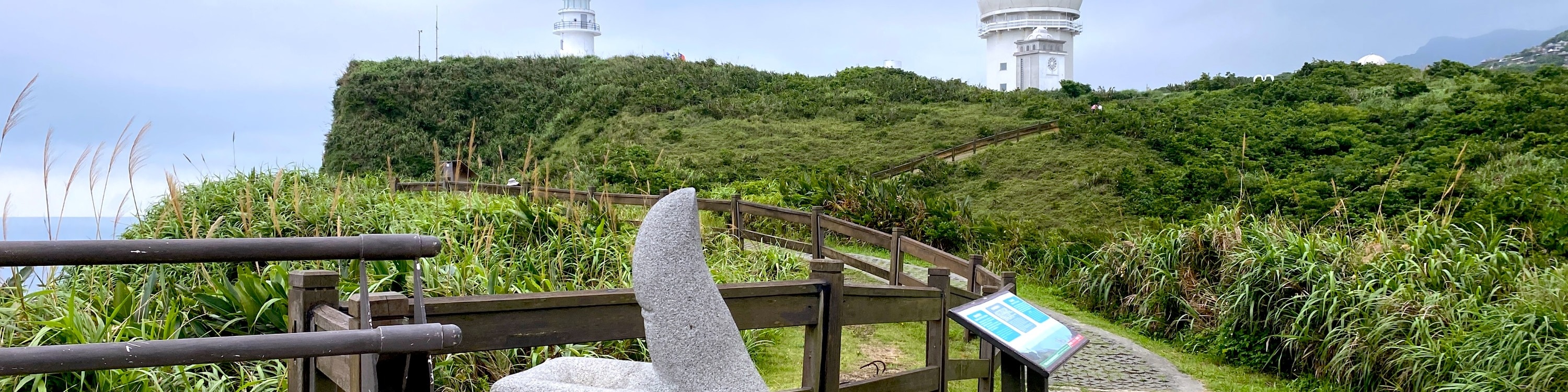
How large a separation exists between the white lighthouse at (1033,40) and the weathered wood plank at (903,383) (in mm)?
46381

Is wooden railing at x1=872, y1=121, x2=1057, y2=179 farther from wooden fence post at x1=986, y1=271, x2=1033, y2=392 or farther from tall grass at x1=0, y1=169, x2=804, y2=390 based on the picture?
wooden fence post at x1=986, y1=271, x2=1033, y2=392

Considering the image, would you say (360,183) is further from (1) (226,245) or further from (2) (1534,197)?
(2) (1534,197)

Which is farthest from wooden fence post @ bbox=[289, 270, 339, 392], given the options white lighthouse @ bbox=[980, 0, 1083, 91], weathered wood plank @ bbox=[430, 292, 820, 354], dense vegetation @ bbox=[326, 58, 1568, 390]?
white lighthouse @ bbox=[980, 0, 1083, 91]

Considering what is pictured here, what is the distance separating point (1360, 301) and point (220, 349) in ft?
25.2

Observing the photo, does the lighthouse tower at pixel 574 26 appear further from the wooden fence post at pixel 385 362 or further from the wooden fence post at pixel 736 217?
the wooden fence post at pixel 385 362

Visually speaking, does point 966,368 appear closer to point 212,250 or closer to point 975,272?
point 975,272

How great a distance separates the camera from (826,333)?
3.99 metres

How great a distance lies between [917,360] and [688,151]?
906 inches

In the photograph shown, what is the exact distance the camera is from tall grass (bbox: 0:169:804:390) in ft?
13.9

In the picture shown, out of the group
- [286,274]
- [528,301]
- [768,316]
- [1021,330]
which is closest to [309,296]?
[528,301]

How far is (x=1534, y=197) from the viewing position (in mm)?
11172

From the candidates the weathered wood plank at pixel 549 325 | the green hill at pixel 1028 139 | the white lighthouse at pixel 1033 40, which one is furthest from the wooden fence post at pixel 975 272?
the white lighthouse at pixel 1033 40

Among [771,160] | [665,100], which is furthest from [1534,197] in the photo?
[665,100]

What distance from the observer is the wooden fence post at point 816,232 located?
32.3 ft
